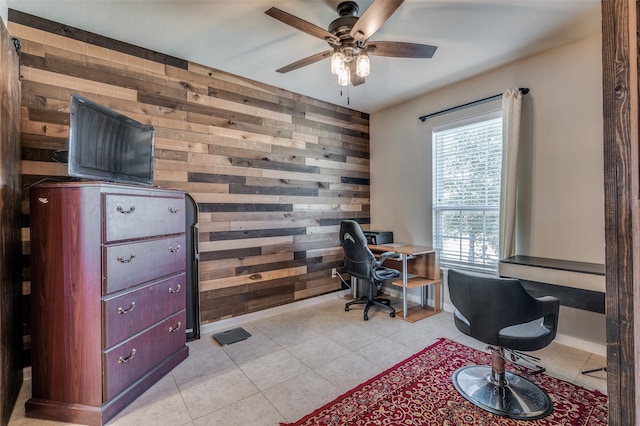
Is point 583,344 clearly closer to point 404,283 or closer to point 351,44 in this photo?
point 404,283

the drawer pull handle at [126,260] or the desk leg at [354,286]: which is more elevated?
the drawer pull handle at [126,260]

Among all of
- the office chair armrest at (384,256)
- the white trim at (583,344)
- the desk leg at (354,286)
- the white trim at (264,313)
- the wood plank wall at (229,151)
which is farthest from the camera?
the desk leg at (354,286)

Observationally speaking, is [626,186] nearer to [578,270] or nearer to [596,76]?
[578,270]

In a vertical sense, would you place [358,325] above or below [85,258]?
below

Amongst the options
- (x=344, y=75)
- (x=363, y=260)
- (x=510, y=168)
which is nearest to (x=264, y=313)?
(x=363, y=260)

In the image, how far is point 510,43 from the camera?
2.64 metres

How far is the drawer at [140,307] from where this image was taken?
185 cm

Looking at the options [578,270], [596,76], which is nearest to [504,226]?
[578,270]

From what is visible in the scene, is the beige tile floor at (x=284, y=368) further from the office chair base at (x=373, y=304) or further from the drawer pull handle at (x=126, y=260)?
the drawer pull handle at (x=126, y=260)

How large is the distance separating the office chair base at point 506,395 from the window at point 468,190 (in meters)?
1.37

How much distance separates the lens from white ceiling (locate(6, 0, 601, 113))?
2143 mm

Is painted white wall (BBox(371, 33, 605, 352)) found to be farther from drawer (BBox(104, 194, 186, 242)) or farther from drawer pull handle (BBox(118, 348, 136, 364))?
drawer pull handle (BBox(118, 348, 136, 364))

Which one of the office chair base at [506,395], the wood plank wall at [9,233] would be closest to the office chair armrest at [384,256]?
the office chair base at [506,395]

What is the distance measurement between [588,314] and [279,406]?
2672 millimetres
